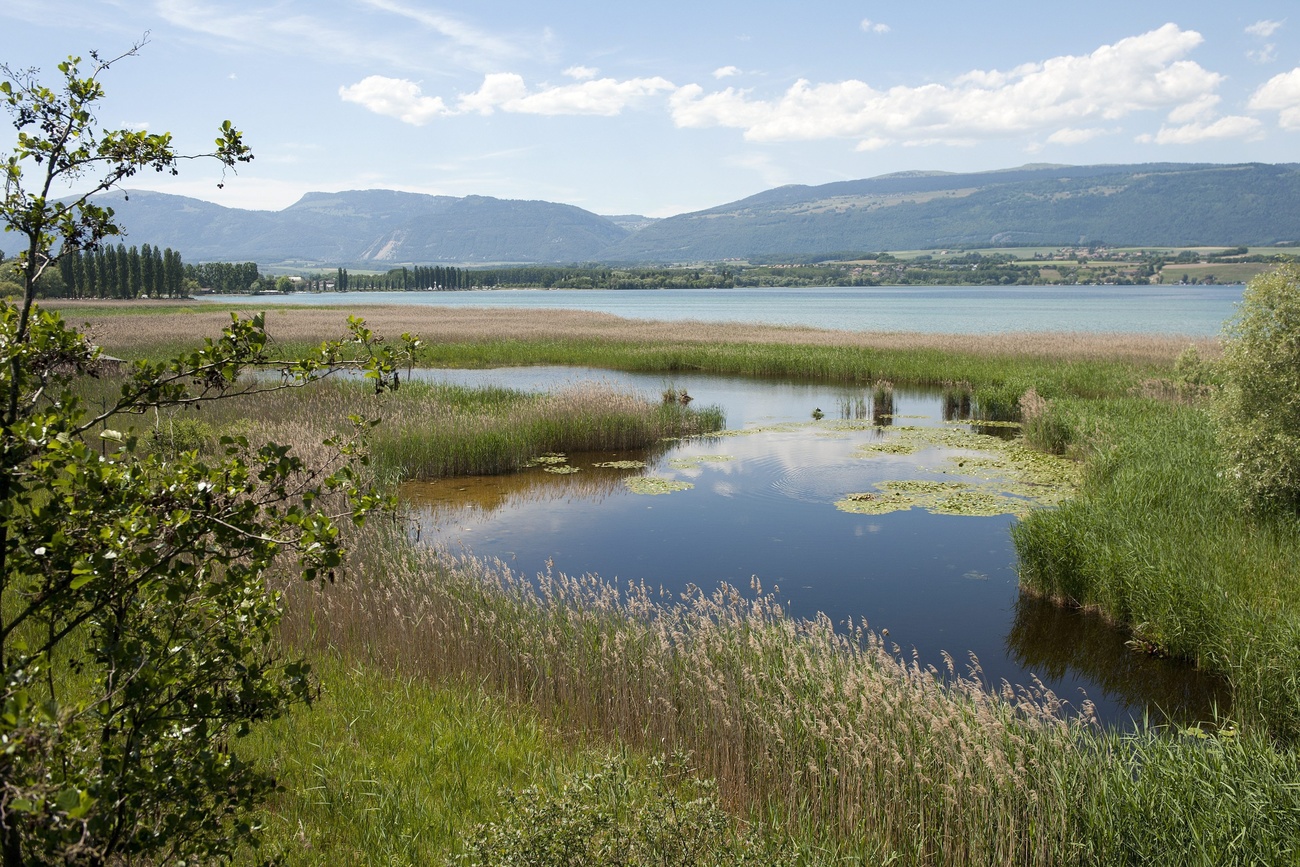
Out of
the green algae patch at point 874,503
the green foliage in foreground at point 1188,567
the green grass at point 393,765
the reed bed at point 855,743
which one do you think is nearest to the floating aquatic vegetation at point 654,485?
the green algae patch at point 874,503

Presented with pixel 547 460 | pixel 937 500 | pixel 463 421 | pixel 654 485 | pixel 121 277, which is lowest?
pixel 937 500

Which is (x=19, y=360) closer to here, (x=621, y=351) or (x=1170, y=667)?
(x=1170, y=667)

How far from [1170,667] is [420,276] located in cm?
19293

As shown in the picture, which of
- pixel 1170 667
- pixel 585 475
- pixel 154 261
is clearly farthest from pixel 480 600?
pixel 154 261

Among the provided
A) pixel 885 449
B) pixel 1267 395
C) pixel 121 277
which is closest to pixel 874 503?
pixel 885 449

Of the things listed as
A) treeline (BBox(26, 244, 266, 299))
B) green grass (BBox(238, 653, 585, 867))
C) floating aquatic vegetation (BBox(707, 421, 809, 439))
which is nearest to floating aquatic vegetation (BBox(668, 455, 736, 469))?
floating aquatic vegetation (BBox(707, 421, 809, 439))

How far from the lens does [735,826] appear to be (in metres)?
5.35

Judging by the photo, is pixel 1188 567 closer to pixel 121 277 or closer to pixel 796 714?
pixel 796 714

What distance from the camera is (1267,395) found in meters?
11.4

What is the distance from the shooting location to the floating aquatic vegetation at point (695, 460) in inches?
801

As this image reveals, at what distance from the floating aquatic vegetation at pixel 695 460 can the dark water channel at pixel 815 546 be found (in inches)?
2.1

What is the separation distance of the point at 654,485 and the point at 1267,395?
1107 centimetres

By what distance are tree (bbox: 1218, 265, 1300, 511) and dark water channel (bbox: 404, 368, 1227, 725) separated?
317cm

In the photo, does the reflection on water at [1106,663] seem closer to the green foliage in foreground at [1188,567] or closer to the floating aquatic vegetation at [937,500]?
the green foliage in foreground at [1188,567]
